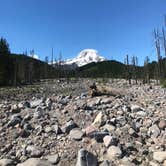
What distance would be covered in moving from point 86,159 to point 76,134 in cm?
220

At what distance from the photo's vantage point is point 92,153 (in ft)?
34.0

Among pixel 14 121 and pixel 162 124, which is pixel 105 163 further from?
pixel 14 121

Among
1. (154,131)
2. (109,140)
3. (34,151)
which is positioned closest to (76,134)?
(109,140)

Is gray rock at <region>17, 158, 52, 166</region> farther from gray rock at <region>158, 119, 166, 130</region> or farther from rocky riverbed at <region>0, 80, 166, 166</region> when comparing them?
gray rock at <region>158, 119, 166, 130</region>

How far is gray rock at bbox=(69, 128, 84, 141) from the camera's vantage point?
11672 millimetres

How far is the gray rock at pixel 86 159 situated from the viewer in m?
9.66

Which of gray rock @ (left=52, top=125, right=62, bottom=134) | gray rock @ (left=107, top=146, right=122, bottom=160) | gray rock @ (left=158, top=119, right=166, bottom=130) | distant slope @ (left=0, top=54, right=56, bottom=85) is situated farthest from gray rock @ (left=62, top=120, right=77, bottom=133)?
distant slope @ (left=0, top=54, right=56, bottom=85)

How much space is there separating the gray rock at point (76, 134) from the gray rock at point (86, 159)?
64.5 inches

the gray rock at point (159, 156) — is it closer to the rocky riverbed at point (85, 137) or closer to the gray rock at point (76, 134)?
the rocky riverbed at point (85, 137)

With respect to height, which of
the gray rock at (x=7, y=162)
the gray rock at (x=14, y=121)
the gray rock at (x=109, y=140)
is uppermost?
the gray rock at (x=14, y=121)

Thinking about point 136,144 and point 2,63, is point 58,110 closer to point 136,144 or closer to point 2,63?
point 136,144

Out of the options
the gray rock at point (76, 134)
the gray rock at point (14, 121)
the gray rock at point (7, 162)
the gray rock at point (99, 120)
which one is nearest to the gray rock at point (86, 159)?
the gray rock at point (76, 134)

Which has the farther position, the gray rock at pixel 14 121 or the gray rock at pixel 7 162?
the gray rock at pixel 14 121

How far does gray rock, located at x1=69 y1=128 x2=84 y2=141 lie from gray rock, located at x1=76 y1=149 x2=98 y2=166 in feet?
5.37
